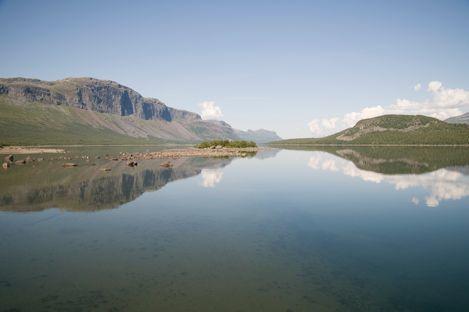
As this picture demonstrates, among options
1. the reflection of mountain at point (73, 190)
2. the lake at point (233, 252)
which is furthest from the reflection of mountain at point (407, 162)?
the reflection of mountain at point (73, 190)

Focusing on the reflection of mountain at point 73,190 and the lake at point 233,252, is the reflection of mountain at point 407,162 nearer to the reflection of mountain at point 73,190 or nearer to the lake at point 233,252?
the lake at point 233,252

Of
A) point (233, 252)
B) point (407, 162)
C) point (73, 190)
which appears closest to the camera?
point (233, 252)

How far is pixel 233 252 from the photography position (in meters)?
19.4

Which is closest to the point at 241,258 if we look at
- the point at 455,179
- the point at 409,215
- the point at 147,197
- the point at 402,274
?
the point at 402,274

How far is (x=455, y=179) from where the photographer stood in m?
55.0

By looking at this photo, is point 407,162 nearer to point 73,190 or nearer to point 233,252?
point 73,190

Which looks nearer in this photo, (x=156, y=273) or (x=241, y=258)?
(x=156, y=273)

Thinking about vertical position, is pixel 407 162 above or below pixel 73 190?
below

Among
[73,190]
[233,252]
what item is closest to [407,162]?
[73,190]

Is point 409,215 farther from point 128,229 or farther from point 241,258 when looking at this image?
point 128,229

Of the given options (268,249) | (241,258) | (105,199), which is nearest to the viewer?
(241,258)

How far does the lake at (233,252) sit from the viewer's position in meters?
13.7

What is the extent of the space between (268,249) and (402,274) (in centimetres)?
724

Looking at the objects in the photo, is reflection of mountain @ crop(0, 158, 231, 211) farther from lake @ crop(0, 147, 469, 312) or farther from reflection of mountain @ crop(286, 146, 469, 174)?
reflection of mountain @ crop(286, 146, 469, 174)
